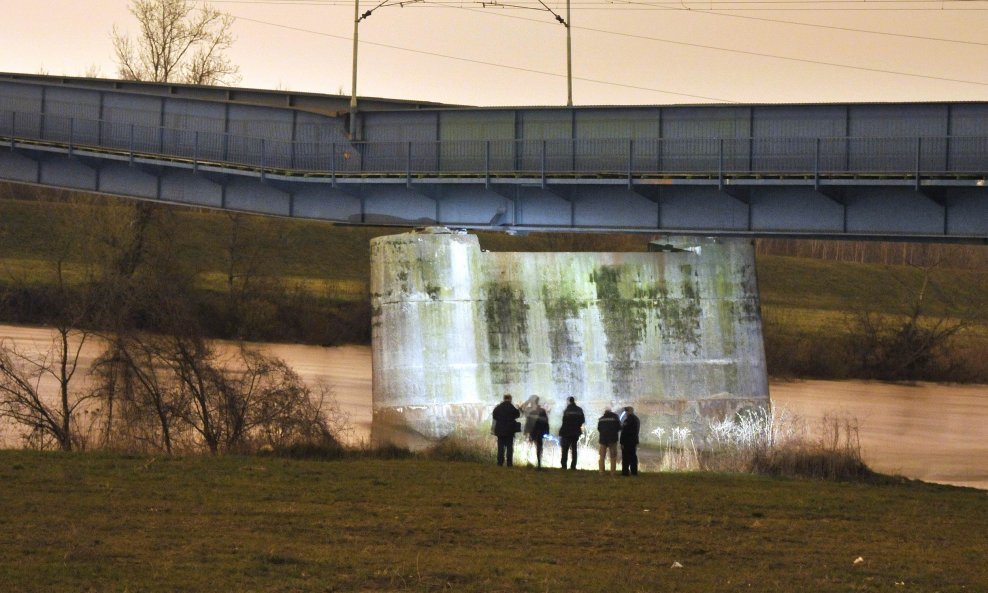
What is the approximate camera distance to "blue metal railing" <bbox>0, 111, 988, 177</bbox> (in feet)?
114

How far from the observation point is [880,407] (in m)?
67.3

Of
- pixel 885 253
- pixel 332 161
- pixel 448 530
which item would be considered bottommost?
pixel 448 530

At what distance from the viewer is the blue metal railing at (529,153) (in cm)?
3469

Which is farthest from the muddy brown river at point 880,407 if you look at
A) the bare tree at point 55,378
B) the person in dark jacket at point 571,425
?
the person in dark jacket at point 571,425

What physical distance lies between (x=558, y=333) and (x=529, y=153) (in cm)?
531

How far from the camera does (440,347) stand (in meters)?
39.6

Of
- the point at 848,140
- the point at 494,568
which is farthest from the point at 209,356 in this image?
the point at 494,568

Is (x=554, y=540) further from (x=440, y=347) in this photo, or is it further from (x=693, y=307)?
(x=693, y=307)

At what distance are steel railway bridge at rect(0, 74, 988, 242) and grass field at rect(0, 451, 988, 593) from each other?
30.5 feet

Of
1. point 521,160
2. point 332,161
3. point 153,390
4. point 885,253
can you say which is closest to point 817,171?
point 521,160

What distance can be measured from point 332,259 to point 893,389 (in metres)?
35.4

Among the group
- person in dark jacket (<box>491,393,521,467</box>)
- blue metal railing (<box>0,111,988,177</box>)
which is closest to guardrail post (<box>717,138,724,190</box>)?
blue metal railing (<box>0,111,988,177</box>)

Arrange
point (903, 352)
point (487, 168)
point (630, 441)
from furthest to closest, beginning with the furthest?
point (903, 352) → point (487, 168) → point (630, 441)

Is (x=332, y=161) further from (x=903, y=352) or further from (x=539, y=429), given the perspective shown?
(x=903, y=352)
